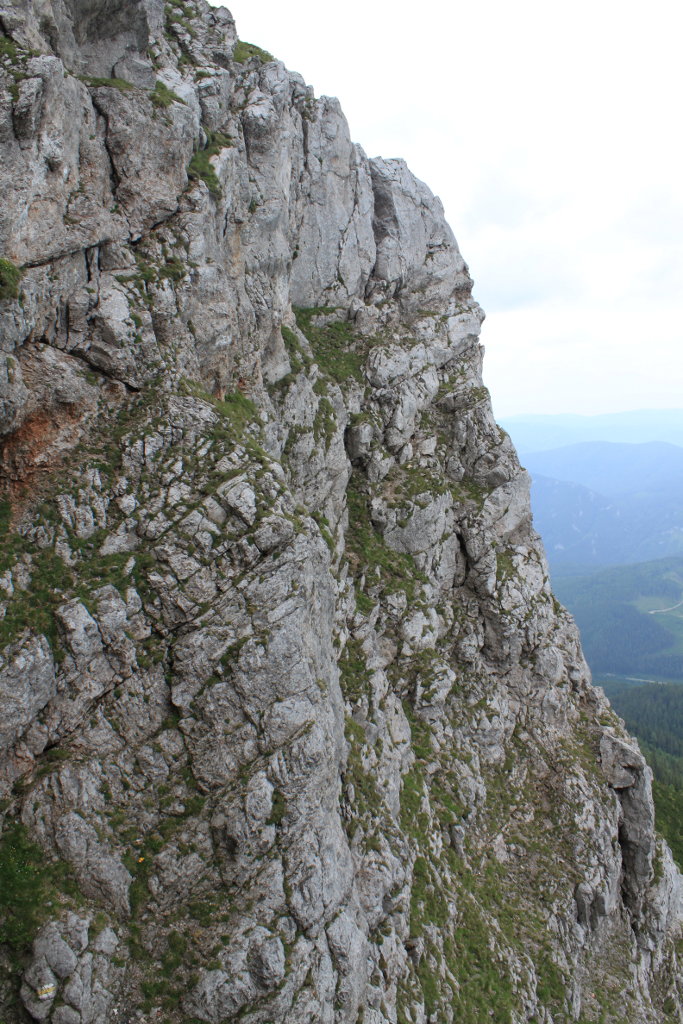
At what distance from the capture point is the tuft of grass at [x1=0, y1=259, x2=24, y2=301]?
52.3 ft

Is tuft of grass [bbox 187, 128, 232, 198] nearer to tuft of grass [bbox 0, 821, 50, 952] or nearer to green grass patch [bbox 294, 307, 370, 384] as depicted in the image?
green grass patch [bbox 294, 307, 370, 384]

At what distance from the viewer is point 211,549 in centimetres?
1939

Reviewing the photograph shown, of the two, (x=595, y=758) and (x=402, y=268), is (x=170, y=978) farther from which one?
(x=402, y=268)

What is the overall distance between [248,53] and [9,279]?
86.9 feet

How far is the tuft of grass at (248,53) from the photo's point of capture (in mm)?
30500

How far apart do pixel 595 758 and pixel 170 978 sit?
91.5ft

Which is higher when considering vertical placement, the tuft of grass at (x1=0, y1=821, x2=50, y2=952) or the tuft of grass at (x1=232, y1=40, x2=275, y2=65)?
the tuft of grass at (x1=232, y1=40, x2=275, y2=65)

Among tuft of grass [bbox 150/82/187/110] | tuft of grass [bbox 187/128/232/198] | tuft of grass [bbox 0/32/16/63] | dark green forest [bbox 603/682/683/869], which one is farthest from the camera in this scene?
dark green forest [bbox 603/682/683/869]

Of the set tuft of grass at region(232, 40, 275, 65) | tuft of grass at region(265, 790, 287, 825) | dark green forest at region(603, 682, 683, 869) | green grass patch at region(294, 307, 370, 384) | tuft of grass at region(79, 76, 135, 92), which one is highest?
tuft of grass at region(232, 40, 275, 65)

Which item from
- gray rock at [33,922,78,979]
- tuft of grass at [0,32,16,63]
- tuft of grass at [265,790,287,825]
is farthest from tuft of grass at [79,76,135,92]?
gray rock at [33,922,78,979]

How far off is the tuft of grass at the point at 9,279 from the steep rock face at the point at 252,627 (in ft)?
0.43

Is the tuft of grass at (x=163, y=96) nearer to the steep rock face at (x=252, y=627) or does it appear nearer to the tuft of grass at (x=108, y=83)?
the steep rock face at (x=252, y=627)

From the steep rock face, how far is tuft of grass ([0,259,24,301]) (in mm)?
132

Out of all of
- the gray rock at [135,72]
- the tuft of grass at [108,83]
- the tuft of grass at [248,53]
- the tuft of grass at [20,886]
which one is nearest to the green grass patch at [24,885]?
the tuft of grass at [20,886]
